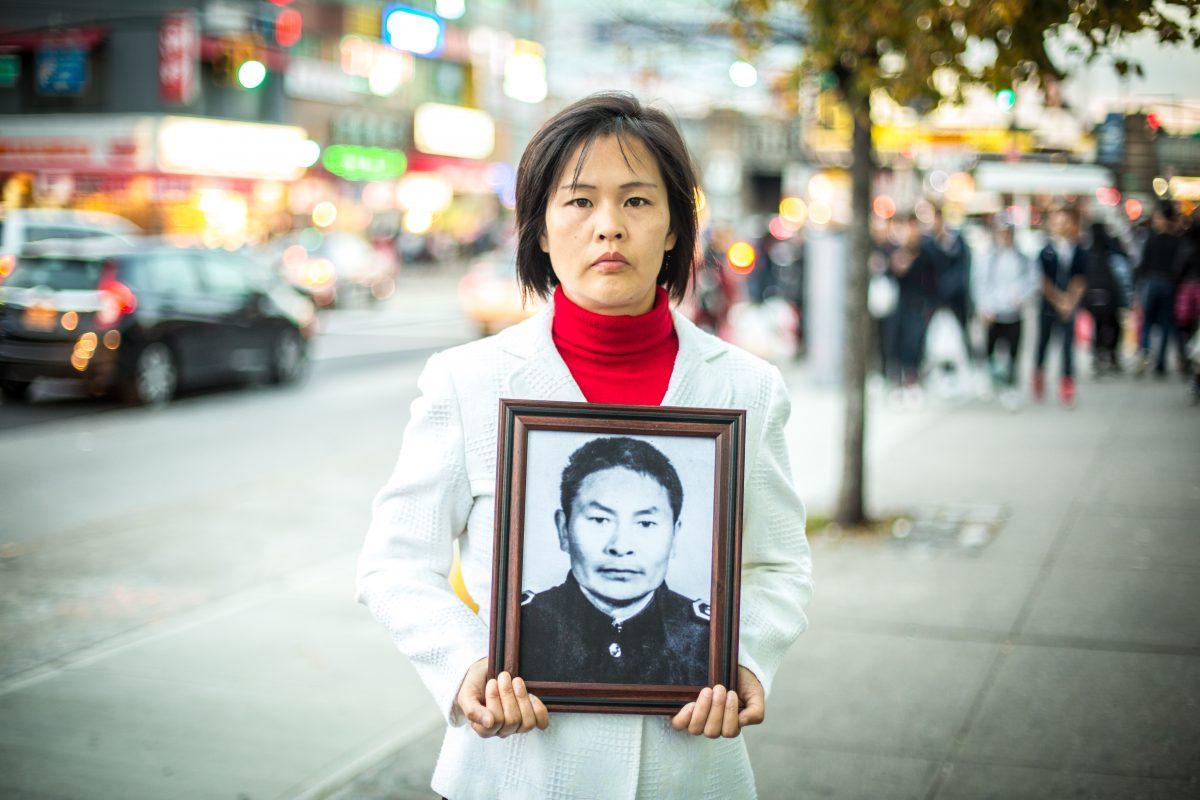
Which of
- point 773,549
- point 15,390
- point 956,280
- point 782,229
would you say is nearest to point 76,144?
point 782,229

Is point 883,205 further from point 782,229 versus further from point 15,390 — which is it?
point 15,390

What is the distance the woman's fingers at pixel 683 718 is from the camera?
2.00 meters

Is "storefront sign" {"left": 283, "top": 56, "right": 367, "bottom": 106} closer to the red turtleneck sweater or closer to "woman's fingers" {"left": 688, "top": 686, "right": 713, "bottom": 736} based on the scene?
the red turtleneck sweater

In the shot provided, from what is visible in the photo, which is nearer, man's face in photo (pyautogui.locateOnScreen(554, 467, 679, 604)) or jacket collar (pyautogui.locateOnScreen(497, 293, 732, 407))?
man's face in photo (pyautogui.locateOnScreen(554, 467, 679, 604))

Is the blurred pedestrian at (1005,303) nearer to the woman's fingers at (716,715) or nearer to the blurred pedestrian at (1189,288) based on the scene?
the blurred pedestrian at (1189,288)

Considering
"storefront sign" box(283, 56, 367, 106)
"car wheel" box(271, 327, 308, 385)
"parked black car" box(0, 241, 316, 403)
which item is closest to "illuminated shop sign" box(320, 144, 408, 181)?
"storefront sign" box(283, 56, 367, 106)

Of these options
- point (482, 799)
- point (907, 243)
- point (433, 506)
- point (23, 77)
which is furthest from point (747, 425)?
point (23, 77)

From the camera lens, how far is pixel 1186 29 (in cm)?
443

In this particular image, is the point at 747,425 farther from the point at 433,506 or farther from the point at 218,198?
the point at 218,198

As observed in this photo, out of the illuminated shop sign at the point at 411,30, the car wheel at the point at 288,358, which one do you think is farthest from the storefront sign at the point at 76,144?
the car wheel at the point at 288,358

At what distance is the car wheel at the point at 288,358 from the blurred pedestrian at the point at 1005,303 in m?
8.45

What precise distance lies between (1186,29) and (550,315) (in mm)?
3147

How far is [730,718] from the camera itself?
200 centimetres

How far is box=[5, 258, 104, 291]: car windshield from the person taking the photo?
46.8 ft
